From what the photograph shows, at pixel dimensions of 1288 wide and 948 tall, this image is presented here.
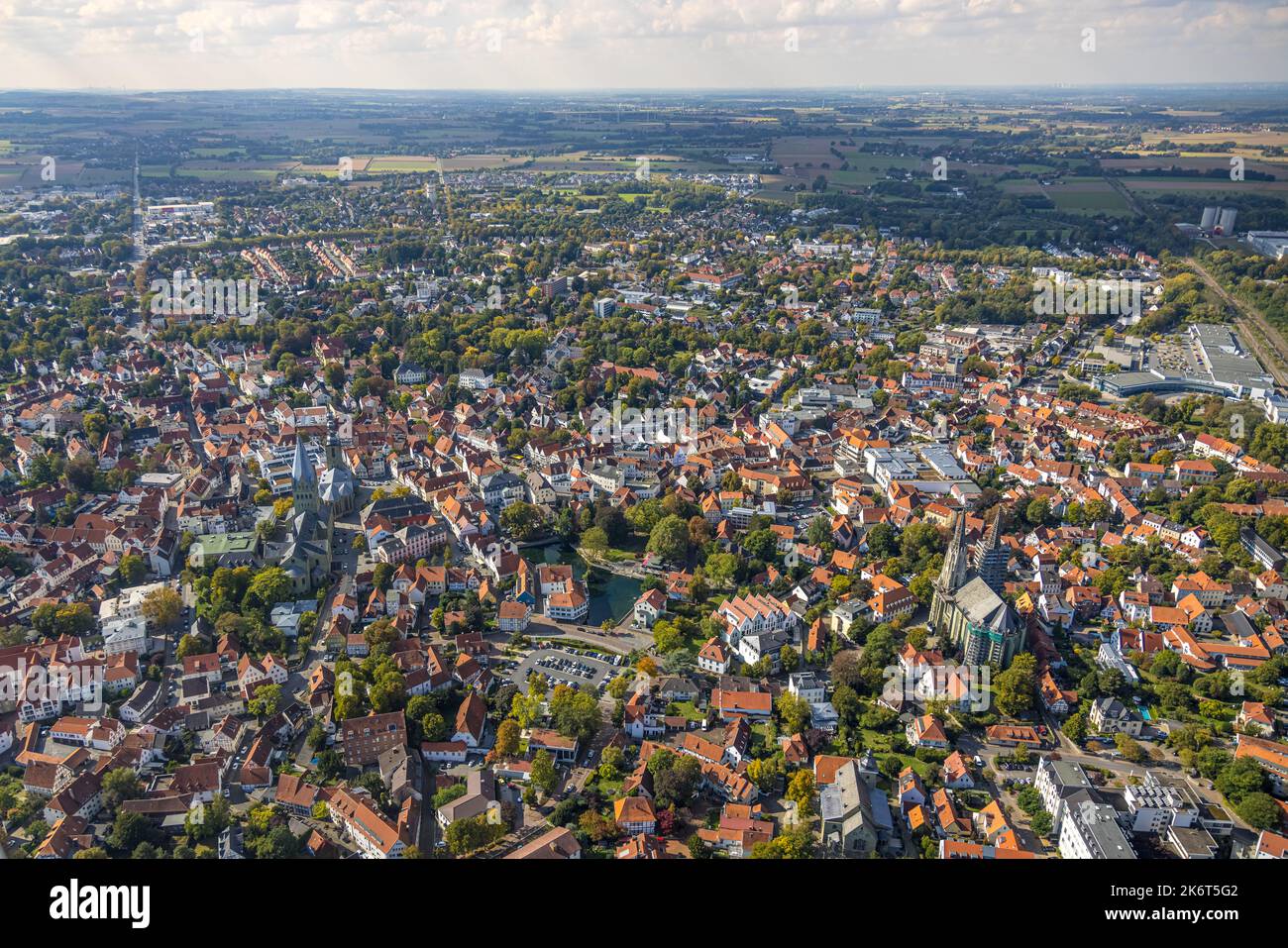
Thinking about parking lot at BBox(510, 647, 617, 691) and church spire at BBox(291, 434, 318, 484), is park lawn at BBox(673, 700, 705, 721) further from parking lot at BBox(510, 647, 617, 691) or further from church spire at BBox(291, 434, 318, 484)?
church spire at BBox(291, 434, 318, 484)

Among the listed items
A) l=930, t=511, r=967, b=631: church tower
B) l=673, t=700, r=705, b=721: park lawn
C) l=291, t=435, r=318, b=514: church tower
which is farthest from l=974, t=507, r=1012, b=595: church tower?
l=291, t=435, r=318, b=514: church tower

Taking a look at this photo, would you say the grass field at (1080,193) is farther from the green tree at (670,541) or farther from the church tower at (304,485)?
the church tower at (304,485)

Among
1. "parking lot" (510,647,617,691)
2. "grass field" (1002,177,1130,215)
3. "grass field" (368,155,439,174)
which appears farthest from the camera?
"grass field" (368,155,439,174)

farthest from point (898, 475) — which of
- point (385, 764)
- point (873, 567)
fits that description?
point (385, 764)

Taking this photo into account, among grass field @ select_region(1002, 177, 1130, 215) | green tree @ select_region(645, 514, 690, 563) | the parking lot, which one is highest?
grass field @ select_region(1002, 177, 1130, 215)

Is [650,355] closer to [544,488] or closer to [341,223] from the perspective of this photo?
[544,488]

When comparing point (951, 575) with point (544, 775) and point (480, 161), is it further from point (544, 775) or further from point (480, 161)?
point (480, 161)

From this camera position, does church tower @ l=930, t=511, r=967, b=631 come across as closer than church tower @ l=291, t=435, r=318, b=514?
Yes

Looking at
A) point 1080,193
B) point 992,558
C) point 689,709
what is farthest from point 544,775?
point 1080,193
